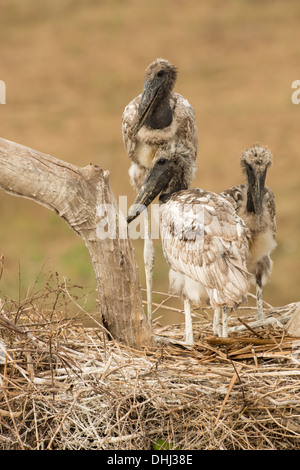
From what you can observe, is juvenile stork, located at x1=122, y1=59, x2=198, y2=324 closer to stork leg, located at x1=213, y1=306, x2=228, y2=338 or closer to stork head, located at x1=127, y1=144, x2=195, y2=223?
stork head, located at x1=127, y1=144, x2=195, y2=223

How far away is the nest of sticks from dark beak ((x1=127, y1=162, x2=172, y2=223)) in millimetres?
1031

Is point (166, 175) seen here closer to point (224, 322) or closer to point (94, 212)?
point (224, 322)

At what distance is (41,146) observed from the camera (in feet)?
48.7

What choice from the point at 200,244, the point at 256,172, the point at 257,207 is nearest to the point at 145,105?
the point at 256,172

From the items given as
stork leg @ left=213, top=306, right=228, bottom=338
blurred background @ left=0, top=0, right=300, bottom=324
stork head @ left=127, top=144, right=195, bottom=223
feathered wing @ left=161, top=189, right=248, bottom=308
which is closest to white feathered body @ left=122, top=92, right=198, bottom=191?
stork head @ left=127, top=144, right=195, bottom=223

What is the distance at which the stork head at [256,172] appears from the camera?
211 inches

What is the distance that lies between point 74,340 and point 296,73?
1260cm

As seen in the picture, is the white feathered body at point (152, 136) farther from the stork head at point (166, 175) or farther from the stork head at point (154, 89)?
the stork head at point (166, 175)

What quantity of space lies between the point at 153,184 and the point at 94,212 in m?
0.92

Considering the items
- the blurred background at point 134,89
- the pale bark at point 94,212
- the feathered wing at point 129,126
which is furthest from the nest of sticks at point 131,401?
the blurred background at point 134,89

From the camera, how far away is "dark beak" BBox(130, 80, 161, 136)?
5.56 meters

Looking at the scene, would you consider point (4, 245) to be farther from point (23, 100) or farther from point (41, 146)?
point (23, 100)

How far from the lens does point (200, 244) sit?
15.6 feet
